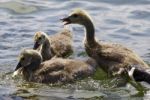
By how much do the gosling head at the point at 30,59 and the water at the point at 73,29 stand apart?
0.32 m

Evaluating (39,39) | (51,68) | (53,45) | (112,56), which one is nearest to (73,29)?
(53,45)

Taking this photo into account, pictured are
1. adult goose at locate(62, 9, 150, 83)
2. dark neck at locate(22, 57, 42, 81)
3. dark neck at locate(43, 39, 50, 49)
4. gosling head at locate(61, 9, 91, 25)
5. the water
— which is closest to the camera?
the water

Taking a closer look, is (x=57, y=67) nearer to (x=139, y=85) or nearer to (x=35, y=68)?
(x=35, y=68)

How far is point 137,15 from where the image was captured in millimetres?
14594

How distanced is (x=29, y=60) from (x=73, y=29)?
3260mm

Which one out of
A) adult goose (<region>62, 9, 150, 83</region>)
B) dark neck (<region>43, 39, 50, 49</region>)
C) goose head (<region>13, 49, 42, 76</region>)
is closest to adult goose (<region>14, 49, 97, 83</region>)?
goose head (<region>13, 49, 42, 76</region>)

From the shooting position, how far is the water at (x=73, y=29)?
990cm

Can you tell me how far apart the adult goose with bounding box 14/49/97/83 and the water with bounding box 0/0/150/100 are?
12cm

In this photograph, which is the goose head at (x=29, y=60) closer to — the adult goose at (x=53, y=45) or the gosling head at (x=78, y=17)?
the adult goose at (x=53, y=45)

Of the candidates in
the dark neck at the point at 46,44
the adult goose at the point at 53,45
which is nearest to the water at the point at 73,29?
the adult goose at the point at 53,45

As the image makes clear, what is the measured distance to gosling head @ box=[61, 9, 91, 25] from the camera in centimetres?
1154

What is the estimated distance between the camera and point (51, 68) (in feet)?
33.8

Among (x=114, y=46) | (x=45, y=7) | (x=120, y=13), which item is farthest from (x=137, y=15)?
(x=114, y=46)

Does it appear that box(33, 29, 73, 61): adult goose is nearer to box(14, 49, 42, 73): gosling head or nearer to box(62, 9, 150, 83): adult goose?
box(62, 9, 150, 83): adult goose
